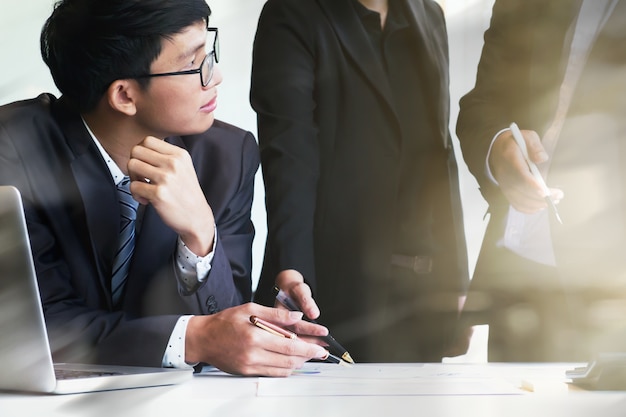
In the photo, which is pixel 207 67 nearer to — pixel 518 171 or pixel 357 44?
pixel 357 44

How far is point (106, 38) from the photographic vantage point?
1577mm

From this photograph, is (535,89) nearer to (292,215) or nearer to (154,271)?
(292,215)

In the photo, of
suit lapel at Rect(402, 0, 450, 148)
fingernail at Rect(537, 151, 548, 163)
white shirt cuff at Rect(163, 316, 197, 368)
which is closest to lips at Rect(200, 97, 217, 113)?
suit lapel at Rect(402, 0, 450, 148)

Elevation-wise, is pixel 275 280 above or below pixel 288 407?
above

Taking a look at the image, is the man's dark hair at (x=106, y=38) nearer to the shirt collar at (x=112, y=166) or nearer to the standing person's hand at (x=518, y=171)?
the shirt collar at (x=112, y=166)

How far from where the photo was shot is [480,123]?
5.37ft

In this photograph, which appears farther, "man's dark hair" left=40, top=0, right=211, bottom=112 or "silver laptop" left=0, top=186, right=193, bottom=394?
"man's dark hair" left=40, top=0, right=211, bottom=112

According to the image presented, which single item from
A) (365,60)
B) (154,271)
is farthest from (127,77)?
(365,60)

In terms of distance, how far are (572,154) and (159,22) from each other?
0.96 m

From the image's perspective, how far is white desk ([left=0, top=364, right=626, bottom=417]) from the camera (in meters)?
0.80

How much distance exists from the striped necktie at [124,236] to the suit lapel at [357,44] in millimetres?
585

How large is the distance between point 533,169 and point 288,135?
55 centimetres

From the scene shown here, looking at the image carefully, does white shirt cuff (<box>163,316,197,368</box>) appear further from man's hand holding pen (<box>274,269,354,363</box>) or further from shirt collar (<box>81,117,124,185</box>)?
shirt collar (<box>81,117,124,185</box>)

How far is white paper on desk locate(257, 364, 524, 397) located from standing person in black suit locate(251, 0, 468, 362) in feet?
1.26
